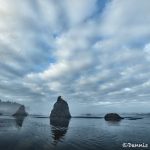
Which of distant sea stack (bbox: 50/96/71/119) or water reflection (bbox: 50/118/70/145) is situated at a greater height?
distant sea stack (bbox: 50/96/71/119)

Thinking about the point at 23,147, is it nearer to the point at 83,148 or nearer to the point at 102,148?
the point at 83,148

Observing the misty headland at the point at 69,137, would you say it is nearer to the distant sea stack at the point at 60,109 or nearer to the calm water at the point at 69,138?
the calm water at the point at 69,138

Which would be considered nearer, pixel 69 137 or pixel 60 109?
pixel 69 137

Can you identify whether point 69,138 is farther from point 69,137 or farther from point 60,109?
point 60,109

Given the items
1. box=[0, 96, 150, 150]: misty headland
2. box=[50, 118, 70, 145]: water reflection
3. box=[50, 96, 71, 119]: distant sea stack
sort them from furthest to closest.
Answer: box=[50, 96, 71, 119]: distant sea stack, box=[50, 118, 70, 145]: water reflection, box=[0, 96, 150, 150]: misty headland

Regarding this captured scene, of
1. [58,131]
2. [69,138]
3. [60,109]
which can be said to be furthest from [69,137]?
[60,109]

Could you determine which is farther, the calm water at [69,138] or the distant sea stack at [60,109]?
the distant sea stack at [60,109]

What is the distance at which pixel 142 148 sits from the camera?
38.6m

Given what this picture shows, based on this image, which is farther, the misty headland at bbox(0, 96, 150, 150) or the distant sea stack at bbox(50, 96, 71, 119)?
the distant sea stack at bbox(50, 96, 71, 119)

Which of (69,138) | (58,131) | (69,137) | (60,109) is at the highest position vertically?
(60,109)

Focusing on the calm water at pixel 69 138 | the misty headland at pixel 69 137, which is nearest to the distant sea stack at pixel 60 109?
the misty headland at pixel 69 137

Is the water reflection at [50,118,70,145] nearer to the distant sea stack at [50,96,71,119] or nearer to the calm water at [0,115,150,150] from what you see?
the calm water at [0,115,150,150]

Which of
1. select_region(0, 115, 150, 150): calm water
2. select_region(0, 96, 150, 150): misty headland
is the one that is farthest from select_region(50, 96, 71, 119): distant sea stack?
select_region(0, 115, 150, 150): calm water

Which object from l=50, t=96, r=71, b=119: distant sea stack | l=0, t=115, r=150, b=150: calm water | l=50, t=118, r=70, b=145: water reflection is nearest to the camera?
l=0, t=115, r=150, b=150: calm water
